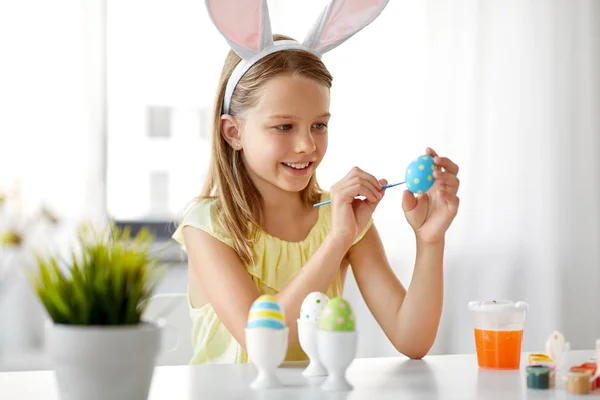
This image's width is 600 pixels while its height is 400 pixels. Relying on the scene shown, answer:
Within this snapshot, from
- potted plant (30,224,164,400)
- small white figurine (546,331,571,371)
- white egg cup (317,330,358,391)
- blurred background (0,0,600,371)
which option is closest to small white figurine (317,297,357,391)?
white egg cup (317,330,358,391)

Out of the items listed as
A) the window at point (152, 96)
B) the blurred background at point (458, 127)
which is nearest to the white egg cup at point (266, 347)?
the blurred background at point (458, 127)

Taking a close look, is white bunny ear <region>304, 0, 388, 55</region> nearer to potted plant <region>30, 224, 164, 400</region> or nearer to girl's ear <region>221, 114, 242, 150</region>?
girl's ear <region>221, 114, 242, 150</region>

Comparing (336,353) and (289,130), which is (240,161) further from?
(336,353)

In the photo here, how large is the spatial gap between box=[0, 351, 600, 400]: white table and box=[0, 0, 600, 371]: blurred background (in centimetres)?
148

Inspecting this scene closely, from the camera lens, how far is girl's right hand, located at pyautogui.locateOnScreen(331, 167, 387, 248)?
1376 millimetres

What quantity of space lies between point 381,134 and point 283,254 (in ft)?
3.82

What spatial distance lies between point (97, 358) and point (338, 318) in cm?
29

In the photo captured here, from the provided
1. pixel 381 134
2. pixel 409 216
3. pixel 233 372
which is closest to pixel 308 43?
pixel 409 216

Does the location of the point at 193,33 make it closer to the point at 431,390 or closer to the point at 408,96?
the point at 408,96

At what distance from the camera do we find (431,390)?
1.04m

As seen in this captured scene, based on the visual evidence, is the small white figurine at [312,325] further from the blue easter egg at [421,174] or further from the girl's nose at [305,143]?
the girl's nose at [305,143]

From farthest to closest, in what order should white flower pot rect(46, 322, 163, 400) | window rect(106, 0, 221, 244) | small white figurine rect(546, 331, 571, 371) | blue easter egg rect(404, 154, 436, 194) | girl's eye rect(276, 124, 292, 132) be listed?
window rect(106, 0, 221, 244), girl's eye rect(276, 124, 292, 132), blue easter egg rect(404, 154, 436, 194), small white figurine rect(546, 331, 571, 371), white flower pot rect(46, 322, 163, 400)

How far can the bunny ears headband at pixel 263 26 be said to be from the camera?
1.48 meters

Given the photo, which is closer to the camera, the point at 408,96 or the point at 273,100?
the point at 273,100
